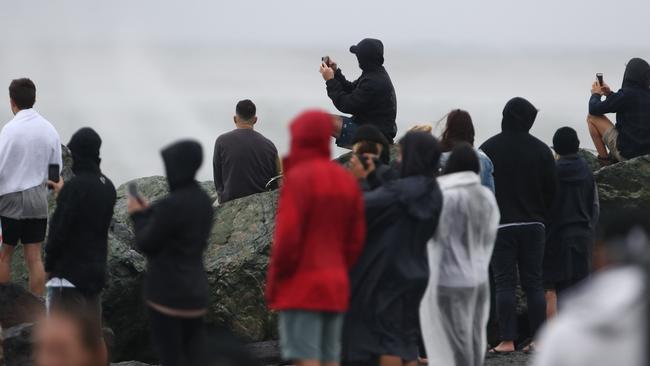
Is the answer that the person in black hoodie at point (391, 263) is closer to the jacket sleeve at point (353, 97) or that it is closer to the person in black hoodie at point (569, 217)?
the person in black hoodie at point (569, 217)

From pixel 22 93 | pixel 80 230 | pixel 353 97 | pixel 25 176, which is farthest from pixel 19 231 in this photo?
pixel 353 97

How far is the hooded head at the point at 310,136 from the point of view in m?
6.98

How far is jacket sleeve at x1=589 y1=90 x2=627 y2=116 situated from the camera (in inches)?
488

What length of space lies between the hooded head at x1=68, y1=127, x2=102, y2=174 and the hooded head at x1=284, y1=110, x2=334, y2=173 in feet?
6.06

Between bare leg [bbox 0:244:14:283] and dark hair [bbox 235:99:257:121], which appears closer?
bare leg [bbox 0:244:14:283]

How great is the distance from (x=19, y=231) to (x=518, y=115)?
10.9ft

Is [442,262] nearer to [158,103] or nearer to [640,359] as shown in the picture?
[640,359]

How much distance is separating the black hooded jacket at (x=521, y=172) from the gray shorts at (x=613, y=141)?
9.51 ft

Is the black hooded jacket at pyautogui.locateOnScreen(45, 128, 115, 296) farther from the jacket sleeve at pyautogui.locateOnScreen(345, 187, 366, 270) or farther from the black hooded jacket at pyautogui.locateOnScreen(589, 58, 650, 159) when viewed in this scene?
the black hooded jacket at pyautogui.locateOnScreen(589, 58, 650, 159)

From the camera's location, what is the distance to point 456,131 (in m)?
9.56

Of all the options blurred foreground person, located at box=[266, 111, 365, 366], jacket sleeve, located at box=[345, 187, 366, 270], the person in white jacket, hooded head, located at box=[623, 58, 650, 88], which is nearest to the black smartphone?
the person in white jacket

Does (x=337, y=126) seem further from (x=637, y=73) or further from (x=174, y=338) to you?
(x=174, y=338)

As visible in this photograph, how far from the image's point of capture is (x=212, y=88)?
42.0 meters

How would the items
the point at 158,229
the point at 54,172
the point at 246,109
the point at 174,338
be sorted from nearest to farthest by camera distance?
1. the point at 158,229
2. the point at 174,338
3. the point at 54,172
4. the point at 246,109
